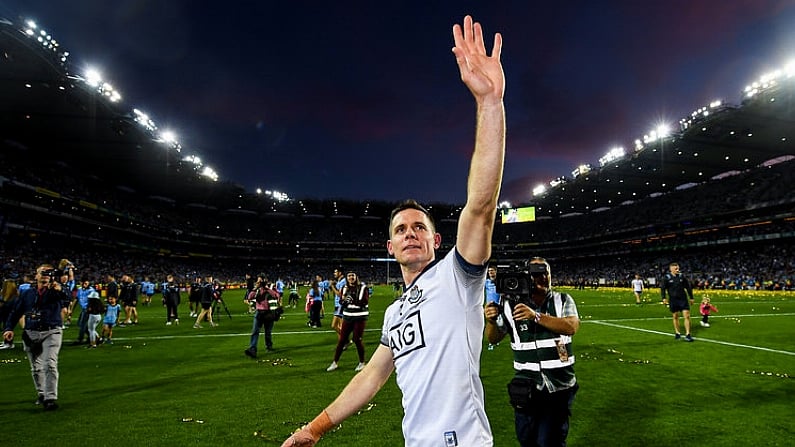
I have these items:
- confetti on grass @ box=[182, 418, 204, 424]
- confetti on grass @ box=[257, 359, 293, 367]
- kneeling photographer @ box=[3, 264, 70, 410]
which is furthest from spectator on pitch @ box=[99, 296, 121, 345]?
confetti on grass @ box=[182, 418, 204, 424]

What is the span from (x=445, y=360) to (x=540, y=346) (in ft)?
7.92

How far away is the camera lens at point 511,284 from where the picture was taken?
10.6 feet

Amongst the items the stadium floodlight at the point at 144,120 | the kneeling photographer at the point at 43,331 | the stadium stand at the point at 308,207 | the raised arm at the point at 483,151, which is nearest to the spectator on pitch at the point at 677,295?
the raised arm at the point at 483,151

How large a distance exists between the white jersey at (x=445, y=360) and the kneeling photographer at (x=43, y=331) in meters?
7.85

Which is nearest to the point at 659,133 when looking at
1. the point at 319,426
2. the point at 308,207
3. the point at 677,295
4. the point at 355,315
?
the point at 677,295

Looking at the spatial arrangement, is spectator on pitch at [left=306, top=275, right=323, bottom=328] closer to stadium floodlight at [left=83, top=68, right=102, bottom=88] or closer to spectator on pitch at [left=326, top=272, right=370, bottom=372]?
spectator on pitch at [left=326, top=272, right=370, bottom=372]

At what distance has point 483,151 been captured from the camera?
69.9 inches

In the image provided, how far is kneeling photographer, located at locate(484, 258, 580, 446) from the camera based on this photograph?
3.62 meters

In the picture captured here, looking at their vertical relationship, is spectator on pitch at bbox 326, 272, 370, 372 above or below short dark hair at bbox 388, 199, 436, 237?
below

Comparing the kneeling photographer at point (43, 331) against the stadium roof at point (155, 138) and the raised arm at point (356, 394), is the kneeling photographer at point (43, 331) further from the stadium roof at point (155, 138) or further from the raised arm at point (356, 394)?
the stadium roof at point (155, 138)

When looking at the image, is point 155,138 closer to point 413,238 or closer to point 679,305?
point 679,305

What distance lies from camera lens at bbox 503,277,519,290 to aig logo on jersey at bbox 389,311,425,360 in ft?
4.46

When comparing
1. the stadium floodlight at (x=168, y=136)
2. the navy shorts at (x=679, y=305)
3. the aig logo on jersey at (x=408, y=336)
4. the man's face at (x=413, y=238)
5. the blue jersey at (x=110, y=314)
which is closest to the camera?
the aig logo on jersey at (x=408, y=336)

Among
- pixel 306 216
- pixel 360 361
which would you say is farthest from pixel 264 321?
pixel 306 216
